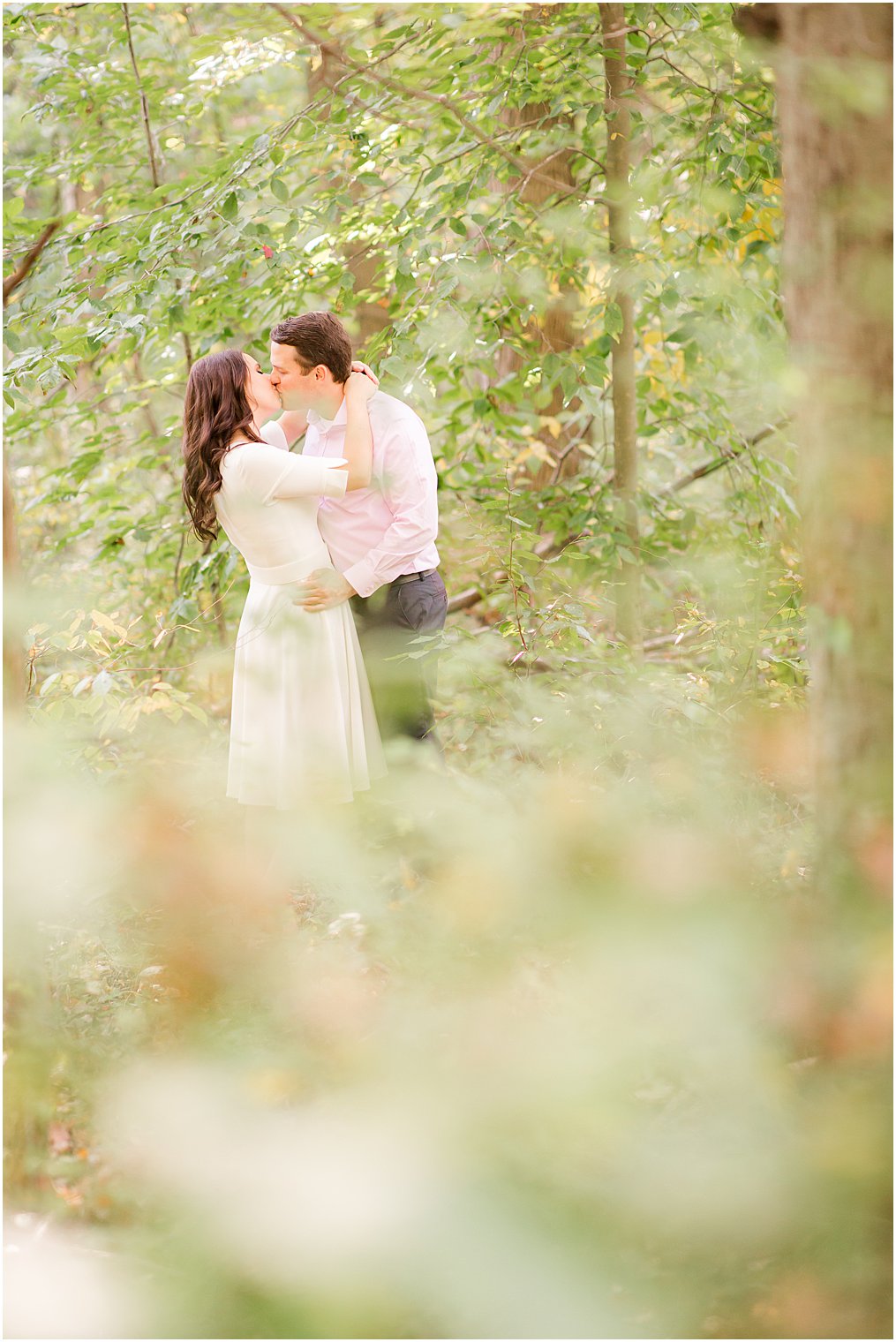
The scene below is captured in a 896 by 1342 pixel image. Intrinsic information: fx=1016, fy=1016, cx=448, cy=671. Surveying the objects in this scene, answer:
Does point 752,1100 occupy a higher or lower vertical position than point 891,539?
lower

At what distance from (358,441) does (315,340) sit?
37cm

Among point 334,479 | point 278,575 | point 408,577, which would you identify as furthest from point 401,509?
point 278,575

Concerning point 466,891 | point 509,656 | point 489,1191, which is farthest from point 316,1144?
point 509,656

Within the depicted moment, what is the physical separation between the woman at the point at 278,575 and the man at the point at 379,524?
0.08m

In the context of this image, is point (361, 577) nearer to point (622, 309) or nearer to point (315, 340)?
point (315, 340)

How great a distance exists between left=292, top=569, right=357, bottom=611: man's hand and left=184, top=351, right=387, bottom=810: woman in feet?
0.11

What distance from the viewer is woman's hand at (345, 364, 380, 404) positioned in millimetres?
3427

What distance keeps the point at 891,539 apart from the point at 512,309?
262 centimetres

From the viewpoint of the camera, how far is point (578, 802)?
179 centimetres

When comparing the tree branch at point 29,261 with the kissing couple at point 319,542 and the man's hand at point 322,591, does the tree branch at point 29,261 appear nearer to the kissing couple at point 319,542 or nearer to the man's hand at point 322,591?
the kissing couple at point 319,542

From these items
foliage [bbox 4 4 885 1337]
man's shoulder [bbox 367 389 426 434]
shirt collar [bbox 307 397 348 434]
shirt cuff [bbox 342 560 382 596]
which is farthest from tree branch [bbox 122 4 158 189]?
shirt cuff [bbox 342 560 382 596]

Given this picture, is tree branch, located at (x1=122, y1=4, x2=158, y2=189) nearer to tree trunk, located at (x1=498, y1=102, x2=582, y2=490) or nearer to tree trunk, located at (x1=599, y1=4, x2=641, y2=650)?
tree trunk, located at (x1=498, y1=102, x2=582, y2=490)

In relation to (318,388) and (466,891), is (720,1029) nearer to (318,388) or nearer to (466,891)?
(466,891)

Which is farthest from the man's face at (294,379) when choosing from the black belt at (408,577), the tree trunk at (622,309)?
the tree trunk at (622,309)
